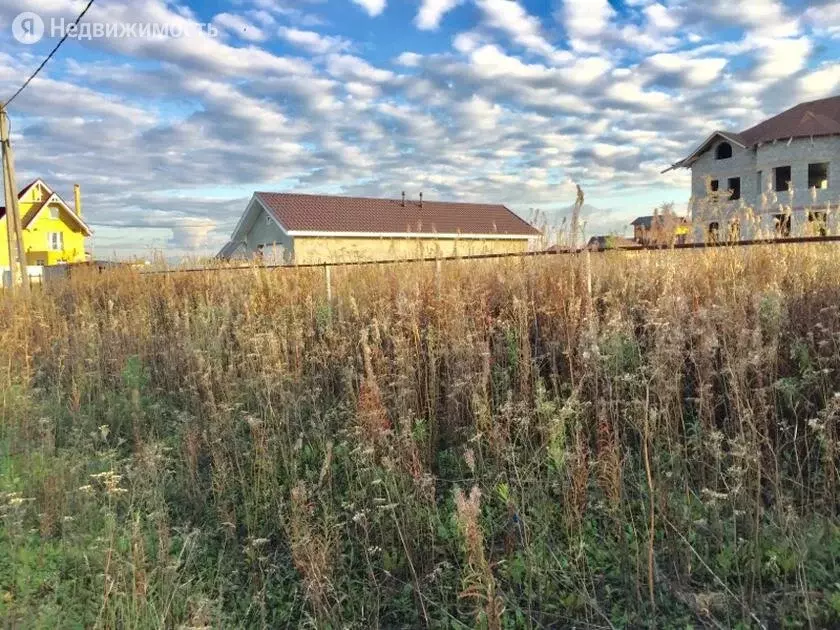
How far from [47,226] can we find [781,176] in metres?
51.9

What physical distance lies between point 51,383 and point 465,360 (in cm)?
510

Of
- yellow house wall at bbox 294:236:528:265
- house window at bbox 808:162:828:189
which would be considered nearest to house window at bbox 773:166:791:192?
house window at bbox 808:162:828:189

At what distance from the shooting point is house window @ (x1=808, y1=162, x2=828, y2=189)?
1089 inches

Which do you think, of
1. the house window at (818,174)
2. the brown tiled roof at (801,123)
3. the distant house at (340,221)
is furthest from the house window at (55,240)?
the house window at (818,174)

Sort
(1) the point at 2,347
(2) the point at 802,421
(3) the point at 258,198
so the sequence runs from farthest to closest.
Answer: (3) the point at 258,198 → (1) the point at 2,347 → (2) the point at 802,421

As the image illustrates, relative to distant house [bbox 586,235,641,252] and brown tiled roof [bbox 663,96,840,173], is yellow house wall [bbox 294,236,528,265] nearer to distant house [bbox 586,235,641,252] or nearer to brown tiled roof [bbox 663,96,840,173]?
distant house [bbox 586,235,641,252]

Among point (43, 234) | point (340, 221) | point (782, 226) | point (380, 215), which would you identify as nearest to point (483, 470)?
point (782, 226)

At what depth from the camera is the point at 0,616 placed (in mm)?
2479

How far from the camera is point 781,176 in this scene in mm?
29016

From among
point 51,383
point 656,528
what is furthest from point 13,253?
point 656,528

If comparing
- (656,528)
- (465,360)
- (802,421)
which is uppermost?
(465,360)

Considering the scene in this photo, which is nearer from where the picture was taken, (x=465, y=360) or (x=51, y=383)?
(x=465, y=360)

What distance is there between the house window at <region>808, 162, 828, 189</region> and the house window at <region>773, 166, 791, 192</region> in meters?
0.98

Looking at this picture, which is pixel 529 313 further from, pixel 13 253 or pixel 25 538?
pixel 13 253
